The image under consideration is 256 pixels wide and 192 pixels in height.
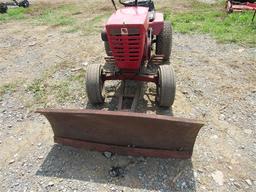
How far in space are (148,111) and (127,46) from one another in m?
0.93

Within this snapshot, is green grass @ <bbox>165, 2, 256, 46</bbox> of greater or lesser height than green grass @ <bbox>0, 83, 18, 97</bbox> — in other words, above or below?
above

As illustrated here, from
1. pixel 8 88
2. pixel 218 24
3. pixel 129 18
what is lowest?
pixel 8 88

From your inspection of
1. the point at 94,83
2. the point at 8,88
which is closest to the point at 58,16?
the point at 8,88

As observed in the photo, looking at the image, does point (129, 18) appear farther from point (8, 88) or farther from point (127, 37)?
point (8, 88)

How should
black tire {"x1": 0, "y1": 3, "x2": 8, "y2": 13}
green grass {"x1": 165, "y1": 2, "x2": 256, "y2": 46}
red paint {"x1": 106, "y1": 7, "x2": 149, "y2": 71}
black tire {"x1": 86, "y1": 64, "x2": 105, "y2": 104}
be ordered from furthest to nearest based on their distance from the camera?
black tire {"x1": 0, "y1": 3, "x2": 8, "y2": 13}
green grass {"x1": 165, "y1": 2, "x2": 256, "y2": 46}
black tire {"x1": 86, "y1": 64, "x2": 105, "y2": 104}
red paint {"x1": 106, "y1": 7, "x2": 149, "y2": 71}

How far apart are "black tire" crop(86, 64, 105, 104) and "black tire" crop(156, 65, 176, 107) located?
0.72m

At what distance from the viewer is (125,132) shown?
8.91 ft

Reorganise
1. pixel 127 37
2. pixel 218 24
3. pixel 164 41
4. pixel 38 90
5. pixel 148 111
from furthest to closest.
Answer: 1. pixel 218 24
2. pixel 164 41
3. pixel 38 90
4. pixel 148 111
5. pixel 127 37

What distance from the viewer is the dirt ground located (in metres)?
2.67

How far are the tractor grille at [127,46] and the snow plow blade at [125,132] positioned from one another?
837 mm

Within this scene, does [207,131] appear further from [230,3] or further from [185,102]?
[230,3]

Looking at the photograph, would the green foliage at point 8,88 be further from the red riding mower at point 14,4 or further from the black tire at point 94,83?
the red riding mower at point 14,4

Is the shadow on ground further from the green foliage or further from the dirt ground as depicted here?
the green foliage

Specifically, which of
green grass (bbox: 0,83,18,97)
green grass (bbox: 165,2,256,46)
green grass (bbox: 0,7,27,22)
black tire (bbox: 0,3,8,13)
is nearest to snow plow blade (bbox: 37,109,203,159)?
green grass (bbox: 0,83,18,97)
